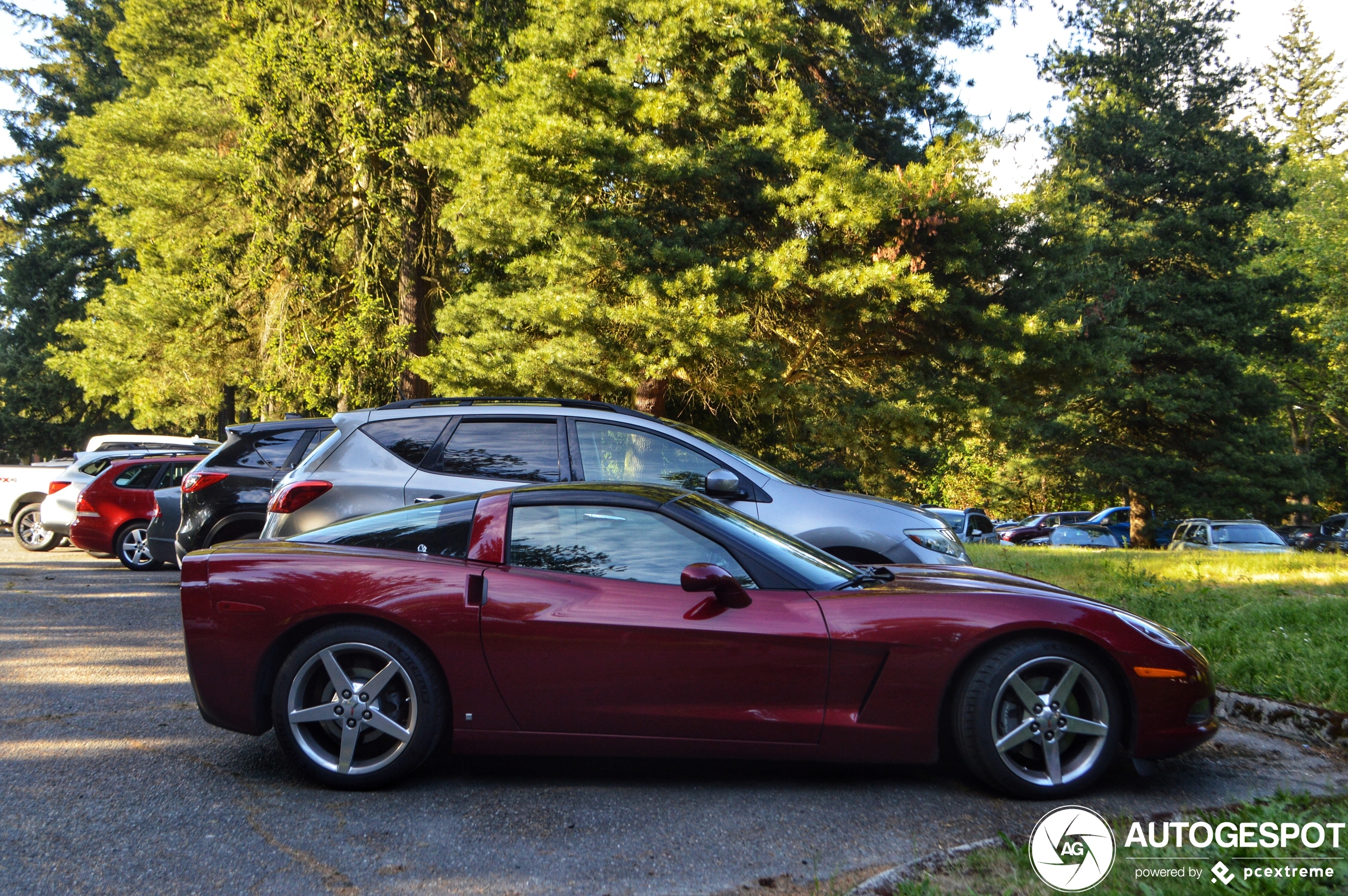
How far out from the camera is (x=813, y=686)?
417 cm

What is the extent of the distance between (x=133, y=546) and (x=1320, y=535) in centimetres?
3398

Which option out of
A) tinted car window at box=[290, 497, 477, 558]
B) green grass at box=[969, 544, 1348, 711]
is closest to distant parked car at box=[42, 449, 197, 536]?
tinted car window at box=[290, 497, 477, 558]

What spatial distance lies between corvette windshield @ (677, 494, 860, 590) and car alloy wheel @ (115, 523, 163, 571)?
36.9 feet

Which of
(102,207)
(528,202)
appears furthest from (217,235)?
(102,207)

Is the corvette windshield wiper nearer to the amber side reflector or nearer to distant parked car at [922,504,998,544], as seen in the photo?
the amber side reflector

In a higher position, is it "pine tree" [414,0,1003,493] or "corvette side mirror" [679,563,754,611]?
"pine tree" [414,0,1003,493]

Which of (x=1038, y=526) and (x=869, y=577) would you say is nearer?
(x=869, y=577)

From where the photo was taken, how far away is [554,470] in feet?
23.2

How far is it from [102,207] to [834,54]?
23.5m

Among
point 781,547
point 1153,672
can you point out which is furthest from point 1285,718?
point 781,547

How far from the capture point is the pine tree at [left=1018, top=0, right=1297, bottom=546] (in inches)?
1245

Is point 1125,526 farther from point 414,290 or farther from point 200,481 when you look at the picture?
point 200,481

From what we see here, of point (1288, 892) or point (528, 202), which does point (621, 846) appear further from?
point (528, 202)

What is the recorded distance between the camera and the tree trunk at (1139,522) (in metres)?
33.2
